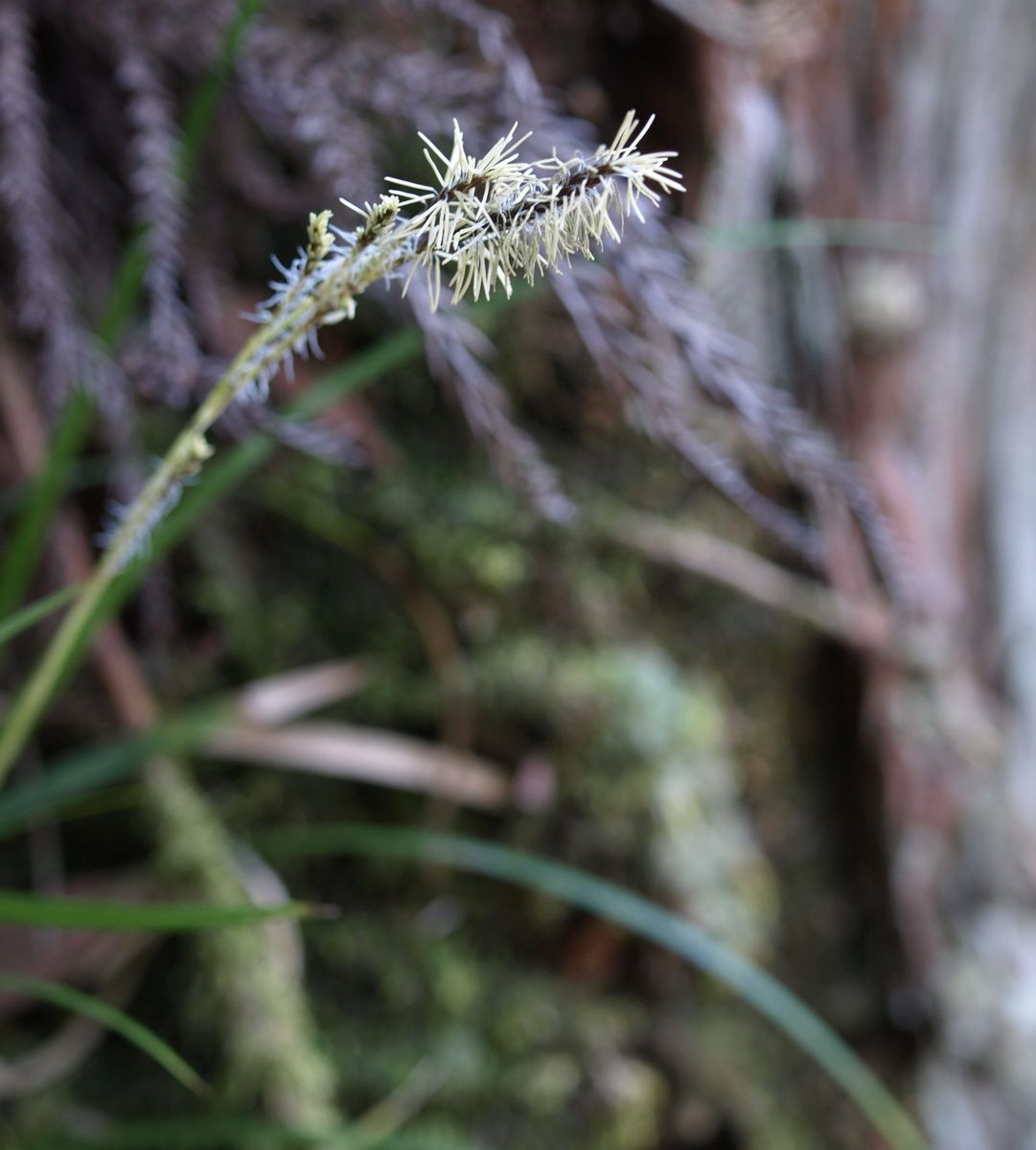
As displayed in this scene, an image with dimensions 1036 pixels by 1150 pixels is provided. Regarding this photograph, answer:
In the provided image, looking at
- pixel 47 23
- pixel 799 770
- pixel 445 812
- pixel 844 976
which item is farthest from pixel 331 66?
pixel 844 976

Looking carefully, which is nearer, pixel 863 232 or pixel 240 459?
pixel 240 459

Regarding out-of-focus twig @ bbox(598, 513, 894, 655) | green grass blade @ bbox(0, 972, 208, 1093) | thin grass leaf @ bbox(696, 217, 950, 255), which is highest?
thin grass leaf @ bbox(696, 217, 950, 255)

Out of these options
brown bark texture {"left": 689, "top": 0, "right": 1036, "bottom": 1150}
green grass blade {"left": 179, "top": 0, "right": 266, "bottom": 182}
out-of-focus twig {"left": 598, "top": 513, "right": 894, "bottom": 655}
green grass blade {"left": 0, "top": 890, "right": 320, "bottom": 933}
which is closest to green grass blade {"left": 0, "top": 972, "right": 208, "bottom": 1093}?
green grass blade {"left": 0, "top": 890, "right": 320, "bottom": 933}

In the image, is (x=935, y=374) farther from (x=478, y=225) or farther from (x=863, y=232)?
(x=478, y=225)

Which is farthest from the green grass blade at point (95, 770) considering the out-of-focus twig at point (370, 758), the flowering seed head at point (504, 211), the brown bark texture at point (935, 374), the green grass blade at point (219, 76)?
the brown bark texture at point (935, 374)

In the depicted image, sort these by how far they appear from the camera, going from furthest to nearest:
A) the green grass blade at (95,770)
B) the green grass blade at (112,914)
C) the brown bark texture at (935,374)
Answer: the brown bark texture at (935,374)
the green grass blade at (95,770)
the green grass blade at (112,914)

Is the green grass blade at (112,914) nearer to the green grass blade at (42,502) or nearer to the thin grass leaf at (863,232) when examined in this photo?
the green grass blade at (42,502)

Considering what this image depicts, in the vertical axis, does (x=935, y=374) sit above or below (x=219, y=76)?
above

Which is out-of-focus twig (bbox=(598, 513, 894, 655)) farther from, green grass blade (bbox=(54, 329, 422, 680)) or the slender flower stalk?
the slender flower stalk

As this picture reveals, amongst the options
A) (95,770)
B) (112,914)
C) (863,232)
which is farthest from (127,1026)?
(863,232)
